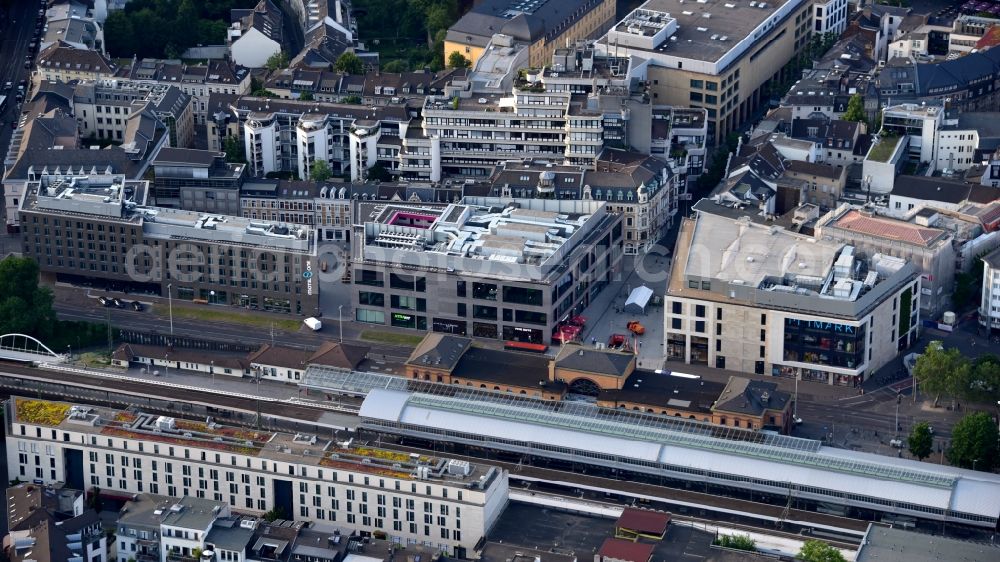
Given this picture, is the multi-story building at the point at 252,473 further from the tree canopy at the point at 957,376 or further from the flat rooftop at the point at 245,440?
the tree canopy at the point at 957,376

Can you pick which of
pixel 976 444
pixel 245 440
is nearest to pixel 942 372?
pixel 976 444

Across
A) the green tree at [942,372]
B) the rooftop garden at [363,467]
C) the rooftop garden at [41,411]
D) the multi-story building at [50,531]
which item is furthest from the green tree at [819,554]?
the rooftop garden at [41,411]

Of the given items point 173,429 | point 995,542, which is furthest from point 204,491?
point 995,542

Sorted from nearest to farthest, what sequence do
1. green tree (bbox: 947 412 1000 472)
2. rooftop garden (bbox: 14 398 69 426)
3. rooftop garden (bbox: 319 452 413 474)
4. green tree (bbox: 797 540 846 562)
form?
green tree (bbox: 797 540 846 562) < rooftop garden (bbox: 319 452 413 474) < green tree (bbox: 947 412 1000 472) < rooftop garden (bbox: 14 398 69 426)

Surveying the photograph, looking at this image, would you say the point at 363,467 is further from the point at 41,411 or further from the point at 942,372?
the point at 942,372

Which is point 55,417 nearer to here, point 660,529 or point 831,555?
point 660,529

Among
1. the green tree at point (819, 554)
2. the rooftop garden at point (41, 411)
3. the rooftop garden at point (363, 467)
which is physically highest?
the rooftop garden at point (41, 411)

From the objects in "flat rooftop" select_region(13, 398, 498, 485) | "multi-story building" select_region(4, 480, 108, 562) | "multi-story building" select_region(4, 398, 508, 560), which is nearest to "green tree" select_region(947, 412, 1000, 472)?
"multi-story building" select_region(4, 398, 508, 560)

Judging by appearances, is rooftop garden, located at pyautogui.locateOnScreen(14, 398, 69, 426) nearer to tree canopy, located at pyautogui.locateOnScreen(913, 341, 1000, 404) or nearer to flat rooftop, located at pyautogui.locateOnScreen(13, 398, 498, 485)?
flat rooftop, located at pyautogui.locateOnScreen(13, 398, 498, 485)
